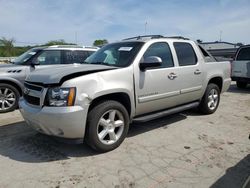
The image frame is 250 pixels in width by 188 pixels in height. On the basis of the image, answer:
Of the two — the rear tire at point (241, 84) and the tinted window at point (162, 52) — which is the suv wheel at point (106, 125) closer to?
the tinted window at point (162, 52)

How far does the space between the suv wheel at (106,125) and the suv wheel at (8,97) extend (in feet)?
12.0

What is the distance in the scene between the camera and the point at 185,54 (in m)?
5.11

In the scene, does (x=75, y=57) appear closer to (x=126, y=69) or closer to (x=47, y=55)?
(x=47, y=55)

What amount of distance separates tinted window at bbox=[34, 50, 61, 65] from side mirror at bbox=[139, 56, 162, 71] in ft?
12.4

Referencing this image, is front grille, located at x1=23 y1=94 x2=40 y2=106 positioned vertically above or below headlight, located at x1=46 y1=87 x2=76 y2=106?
below

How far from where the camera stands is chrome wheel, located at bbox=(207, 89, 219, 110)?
5.84m

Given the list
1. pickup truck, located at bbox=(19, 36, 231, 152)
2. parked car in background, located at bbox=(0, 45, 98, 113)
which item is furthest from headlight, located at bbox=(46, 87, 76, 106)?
parked car in background, located at bbox=(0, 45, 98, 113)

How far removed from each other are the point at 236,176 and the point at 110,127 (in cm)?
190

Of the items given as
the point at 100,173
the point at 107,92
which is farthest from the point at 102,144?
the point at 107,92

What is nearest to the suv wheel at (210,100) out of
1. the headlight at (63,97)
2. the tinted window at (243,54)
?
the headlight at (63,97)

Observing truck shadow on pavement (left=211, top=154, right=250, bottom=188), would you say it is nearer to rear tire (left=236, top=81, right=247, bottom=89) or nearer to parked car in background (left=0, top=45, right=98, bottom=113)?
parked car in background (left=0, top=45, right=98, bottom=113)

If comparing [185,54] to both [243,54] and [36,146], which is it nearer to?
[36,146]

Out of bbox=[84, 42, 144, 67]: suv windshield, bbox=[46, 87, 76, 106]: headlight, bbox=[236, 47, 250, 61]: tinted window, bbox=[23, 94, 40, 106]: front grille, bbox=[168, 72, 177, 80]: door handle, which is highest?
bbox=[236, 47, 250, 61]: tinted window

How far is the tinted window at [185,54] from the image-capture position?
491cm
